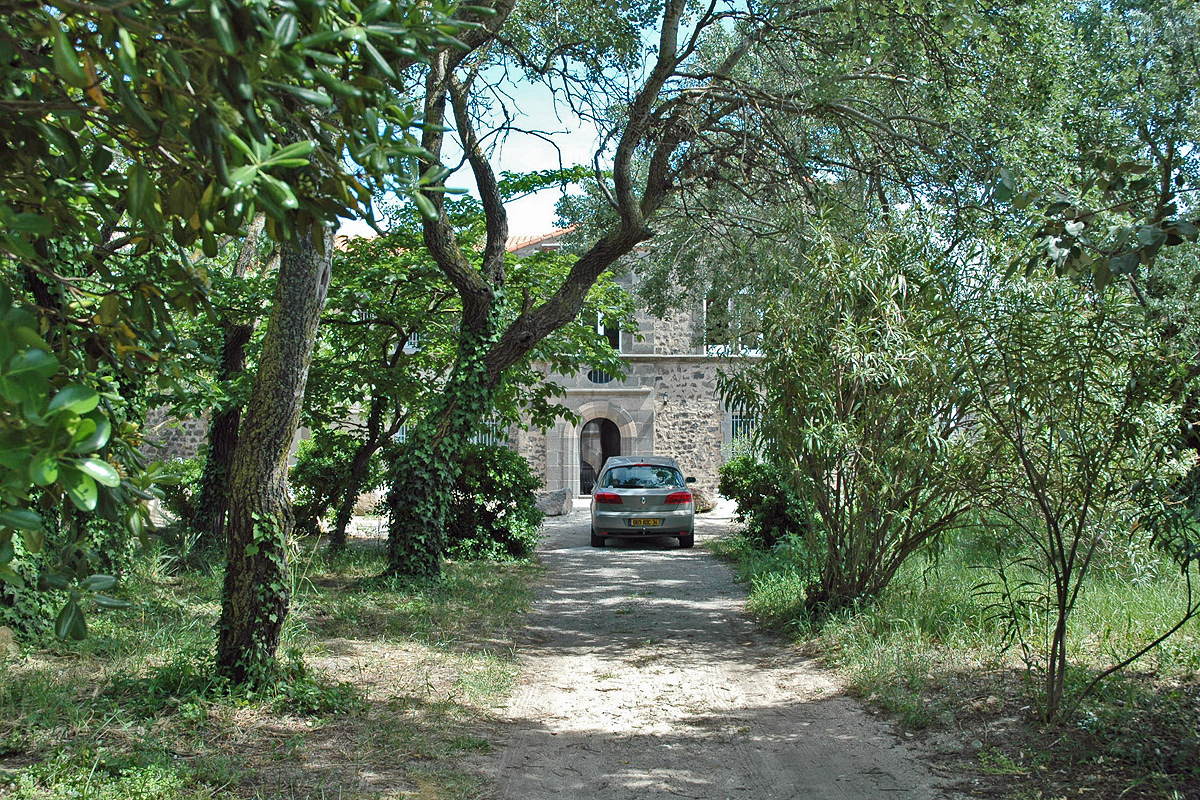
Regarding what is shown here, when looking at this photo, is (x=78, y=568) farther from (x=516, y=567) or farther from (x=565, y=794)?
(x=516, y=567)

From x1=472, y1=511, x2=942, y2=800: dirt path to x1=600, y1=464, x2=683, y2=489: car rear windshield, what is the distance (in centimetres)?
581

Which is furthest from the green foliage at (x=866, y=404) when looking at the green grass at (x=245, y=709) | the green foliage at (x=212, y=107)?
the green foliage at (x=212, y=107)

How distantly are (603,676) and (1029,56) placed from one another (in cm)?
637

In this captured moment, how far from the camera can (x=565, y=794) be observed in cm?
399

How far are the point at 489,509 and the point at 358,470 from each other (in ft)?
6.63

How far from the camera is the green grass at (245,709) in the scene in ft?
12.5

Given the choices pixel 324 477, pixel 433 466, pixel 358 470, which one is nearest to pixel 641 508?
pixel 358 470

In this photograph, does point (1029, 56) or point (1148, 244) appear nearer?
point (1148, 244)

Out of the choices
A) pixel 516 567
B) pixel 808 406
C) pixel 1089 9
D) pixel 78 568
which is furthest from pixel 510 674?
pixel 1089 9

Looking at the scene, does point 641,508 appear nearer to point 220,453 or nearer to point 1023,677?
point 220,453

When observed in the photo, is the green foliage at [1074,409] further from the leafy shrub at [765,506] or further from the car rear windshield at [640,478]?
the car rear windshield at [640,478]

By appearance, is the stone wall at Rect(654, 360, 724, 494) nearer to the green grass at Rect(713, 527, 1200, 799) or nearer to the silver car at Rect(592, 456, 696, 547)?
the silver car at Rect(592, 456, 696, 547)

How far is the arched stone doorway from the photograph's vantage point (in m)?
26.5

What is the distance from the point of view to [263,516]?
510 centimetres
